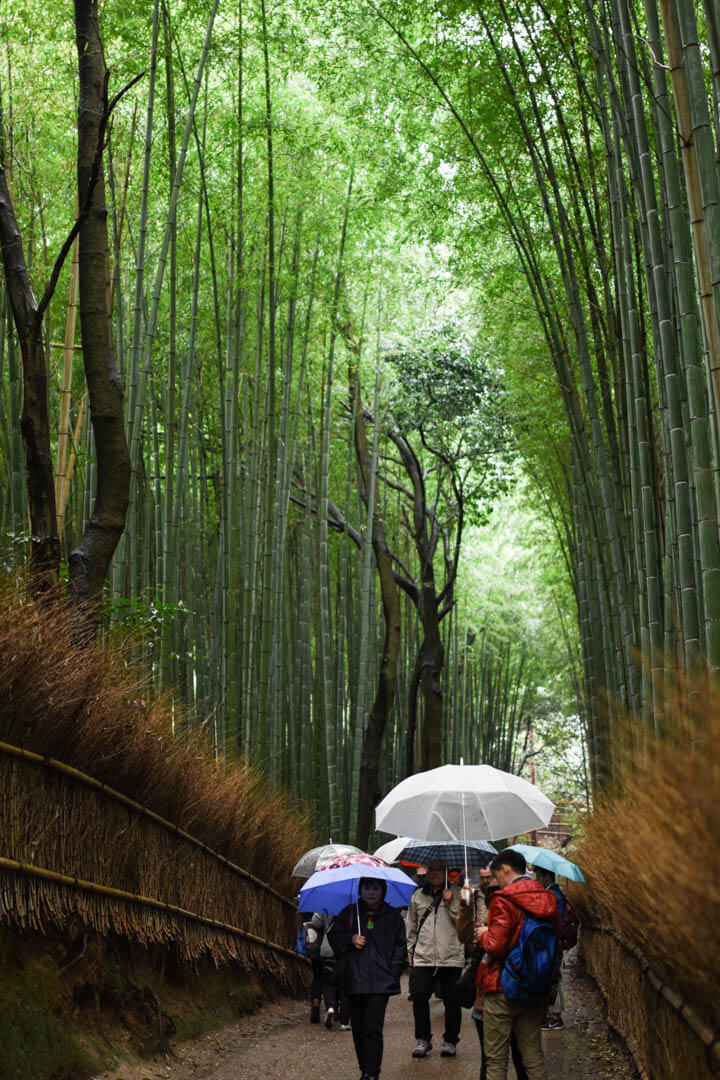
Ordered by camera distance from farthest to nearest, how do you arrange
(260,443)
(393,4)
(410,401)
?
1. (410,401)
2. (260,443)
3. (393,4)

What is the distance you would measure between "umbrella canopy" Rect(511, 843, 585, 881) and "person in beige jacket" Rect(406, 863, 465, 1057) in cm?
75

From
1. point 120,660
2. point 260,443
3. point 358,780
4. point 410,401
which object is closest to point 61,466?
point 120,660

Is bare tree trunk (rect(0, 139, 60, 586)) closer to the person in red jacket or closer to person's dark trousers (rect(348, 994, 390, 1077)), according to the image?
person's dark trousers (rect(348, 994, 390, 1077))

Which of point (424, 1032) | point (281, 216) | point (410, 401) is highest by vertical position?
point (281, 216)

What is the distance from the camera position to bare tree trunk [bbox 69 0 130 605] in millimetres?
4125

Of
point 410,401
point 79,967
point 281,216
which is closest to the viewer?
point 79,967

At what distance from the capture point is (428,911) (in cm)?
450

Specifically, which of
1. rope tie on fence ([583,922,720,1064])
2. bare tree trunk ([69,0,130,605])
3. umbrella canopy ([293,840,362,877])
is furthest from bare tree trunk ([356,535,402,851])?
rope tie on fence ([583,922,720,1064])

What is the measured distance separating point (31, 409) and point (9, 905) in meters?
1.94

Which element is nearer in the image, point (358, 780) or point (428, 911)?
point (428, 911)

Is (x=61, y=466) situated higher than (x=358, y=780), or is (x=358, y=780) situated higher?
(x=61, y=466)

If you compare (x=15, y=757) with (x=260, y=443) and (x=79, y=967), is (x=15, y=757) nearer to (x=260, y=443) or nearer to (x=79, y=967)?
(x=79, y=967)

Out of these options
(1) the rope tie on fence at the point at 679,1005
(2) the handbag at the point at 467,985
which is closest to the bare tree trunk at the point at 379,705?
(2) the handbag at the point at 467,985

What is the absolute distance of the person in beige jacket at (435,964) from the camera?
4.36 meters
